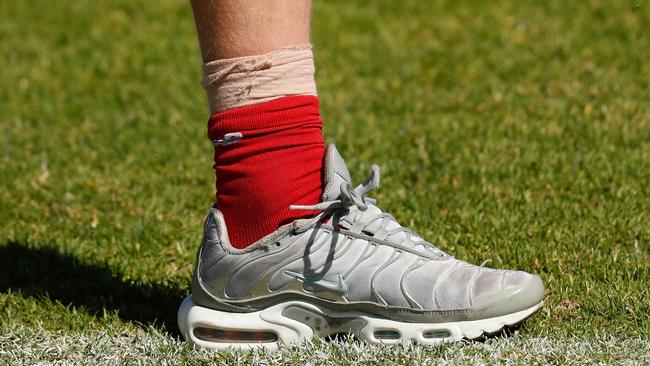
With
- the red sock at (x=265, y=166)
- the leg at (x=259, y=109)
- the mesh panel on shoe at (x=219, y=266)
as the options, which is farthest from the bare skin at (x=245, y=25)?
the mesh panel on shoe at (x=219, y=266)

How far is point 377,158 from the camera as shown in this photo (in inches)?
172

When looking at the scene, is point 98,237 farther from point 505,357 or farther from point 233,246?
point 505,357

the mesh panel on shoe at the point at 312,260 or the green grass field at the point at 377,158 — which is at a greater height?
the mesh panel on shoe at the point at 312,260

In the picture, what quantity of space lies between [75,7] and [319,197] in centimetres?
506

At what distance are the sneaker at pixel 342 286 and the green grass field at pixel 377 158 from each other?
79mm

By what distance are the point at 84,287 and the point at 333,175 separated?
1.05 metres

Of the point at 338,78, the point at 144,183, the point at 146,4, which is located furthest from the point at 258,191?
the point at 146,4

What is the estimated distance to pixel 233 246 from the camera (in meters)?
2.56

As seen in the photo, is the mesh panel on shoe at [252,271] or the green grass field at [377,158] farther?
the green grass field at [377,158]

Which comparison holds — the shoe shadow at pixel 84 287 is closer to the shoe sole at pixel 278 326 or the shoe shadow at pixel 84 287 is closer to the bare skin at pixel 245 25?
the shoe sole at pixel 278 326

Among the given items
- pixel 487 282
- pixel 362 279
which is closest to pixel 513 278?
pixel 487 282

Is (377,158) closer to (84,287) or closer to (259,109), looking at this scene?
(84,287)

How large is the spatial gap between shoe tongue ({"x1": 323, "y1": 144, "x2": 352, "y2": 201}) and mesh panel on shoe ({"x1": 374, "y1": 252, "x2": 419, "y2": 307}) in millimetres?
234

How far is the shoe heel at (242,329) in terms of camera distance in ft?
8.28
